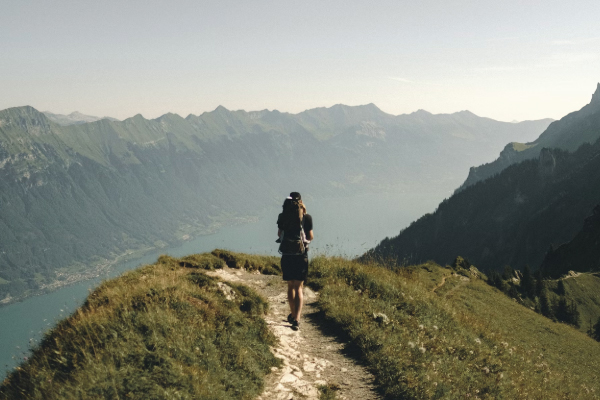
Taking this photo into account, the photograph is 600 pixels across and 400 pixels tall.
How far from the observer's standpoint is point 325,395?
308 inches

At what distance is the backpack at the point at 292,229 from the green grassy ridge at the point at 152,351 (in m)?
2.21

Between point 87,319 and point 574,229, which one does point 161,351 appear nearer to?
point 87,319

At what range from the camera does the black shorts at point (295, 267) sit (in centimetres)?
1103

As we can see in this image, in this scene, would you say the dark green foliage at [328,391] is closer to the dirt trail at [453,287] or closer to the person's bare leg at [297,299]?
the person's bare leg at [297,299]

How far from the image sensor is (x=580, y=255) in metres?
101

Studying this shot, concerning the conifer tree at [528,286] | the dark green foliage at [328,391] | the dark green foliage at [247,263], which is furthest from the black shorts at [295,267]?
the conifer tree at [528,286]

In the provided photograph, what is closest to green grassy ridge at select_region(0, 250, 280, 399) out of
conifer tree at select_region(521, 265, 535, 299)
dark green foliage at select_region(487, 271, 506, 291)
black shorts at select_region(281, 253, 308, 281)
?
black shorts at select_region(281, 253, 308, 281)

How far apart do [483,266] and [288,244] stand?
698 ft

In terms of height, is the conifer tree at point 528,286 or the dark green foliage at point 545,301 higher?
the conifer tree at point 528,286

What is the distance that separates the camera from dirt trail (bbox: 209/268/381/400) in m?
8.08

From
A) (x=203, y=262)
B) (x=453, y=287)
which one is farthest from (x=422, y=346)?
(x=453, y=287)

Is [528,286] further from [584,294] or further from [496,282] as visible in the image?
[496,282]

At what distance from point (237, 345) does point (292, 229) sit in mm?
3745

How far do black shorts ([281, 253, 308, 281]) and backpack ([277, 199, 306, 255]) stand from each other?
0.61 ft
